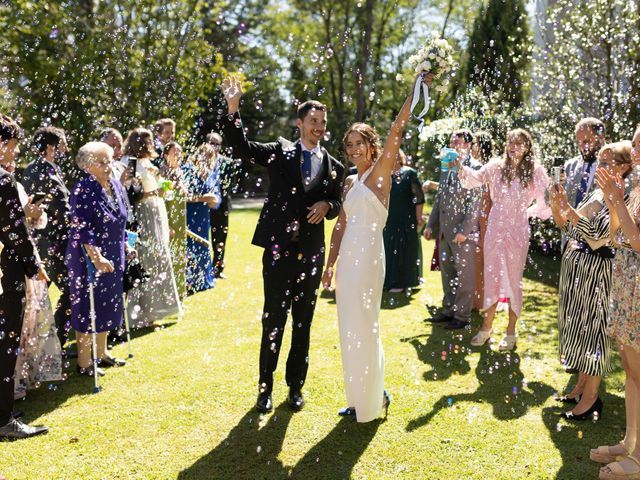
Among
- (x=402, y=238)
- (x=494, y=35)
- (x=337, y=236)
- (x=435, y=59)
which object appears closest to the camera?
(x=435, y=59)

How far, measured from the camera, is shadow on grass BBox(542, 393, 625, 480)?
3824mm

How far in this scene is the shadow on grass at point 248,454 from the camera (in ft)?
12.4

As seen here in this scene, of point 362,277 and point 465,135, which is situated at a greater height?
point 465,135

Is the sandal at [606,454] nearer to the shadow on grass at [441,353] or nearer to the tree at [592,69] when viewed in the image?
the shadow on grass at [441,353]

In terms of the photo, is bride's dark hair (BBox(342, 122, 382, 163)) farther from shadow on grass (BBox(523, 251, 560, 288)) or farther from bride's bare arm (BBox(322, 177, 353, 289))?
shadow on grass (BBox(523, 251, 560, 288))

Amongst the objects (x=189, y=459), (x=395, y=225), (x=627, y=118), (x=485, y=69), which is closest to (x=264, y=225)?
(x=189, y=459)

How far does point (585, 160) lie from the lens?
6.04 meters

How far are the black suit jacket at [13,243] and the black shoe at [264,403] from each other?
203cm

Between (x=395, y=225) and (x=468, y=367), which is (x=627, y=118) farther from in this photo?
(x=468, y=367)

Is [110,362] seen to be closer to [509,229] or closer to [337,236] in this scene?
[337,236]

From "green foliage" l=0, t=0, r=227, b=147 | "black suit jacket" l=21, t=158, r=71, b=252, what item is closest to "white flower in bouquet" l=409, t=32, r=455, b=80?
"black suit jacket" l=21, t=158, r=71, b=252

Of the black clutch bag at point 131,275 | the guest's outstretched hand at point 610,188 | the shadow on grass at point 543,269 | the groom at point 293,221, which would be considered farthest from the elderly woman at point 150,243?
the shadow on grass at point 543,269

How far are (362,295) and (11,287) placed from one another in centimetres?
264

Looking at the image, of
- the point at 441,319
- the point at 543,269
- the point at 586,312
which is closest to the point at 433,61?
the point at 586,312
